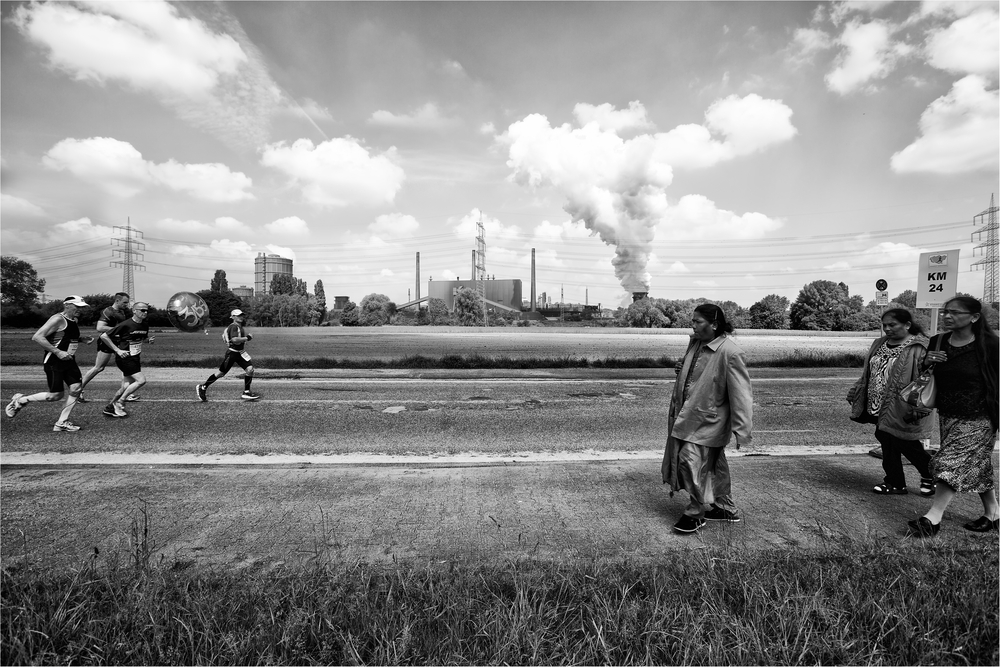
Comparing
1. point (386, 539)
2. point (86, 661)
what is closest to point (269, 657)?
point (86, 661)

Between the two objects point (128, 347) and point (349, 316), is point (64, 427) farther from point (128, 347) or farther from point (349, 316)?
point (349, 316)

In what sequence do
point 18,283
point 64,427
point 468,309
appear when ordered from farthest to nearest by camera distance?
1. point 468,309
2. point 18,283
3. point 64,427

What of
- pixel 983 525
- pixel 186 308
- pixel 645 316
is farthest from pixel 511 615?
pixel 645 316

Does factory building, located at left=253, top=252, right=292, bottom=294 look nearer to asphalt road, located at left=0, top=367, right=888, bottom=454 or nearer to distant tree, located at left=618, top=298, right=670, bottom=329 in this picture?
distant tree, located at left=618, top=298, right=670, bottom=329

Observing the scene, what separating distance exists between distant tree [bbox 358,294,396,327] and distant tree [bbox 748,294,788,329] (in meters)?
62.9

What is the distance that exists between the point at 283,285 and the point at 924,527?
107940 millimetres

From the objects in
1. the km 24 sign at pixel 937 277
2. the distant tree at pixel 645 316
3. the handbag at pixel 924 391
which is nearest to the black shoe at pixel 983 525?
the handbag at pixel 924 391

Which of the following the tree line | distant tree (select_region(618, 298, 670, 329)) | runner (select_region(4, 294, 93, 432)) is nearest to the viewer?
runner (select_region(4, 294, 93, 432))

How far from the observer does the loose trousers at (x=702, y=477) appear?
3498 millimetres

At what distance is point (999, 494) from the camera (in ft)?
14.9

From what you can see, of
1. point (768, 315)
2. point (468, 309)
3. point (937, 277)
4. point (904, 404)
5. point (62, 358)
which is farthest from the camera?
point (468, 309)

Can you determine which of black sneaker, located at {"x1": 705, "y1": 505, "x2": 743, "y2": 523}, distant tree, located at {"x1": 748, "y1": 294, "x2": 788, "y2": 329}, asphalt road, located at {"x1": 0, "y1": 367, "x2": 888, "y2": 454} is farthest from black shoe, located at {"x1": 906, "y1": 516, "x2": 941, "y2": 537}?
distant tree, located at {"x1": 748, "y1": 294, "x2": 788, "y2": 329}

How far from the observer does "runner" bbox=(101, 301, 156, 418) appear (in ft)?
25.1

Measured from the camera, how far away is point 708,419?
3508mm
